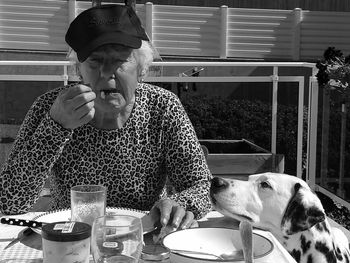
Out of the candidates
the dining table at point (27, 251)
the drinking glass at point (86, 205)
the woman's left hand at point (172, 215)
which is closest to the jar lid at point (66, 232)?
the dining table at point (27, 251)

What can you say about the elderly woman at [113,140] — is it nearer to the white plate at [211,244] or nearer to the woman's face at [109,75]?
the woman's face at [109,75]

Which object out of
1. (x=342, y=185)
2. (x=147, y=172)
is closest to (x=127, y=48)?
(x=147, y=172)

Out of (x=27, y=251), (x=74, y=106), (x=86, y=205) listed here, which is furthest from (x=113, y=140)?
(x=27, y=251)

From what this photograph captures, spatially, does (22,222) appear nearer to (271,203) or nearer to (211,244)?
(211,244)

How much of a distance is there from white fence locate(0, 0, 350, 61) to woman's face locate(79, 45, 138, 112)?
994cm

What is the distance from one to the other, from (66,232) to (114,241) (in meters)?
0.11

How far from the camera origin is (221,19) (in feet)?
39.6

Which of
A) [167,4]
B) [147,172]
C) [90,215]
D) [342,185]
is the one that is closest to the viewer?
[90,215]

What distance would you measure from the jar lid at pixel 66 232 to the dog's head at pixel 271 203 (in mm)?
856

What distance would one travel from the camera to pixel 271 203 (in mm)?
2168

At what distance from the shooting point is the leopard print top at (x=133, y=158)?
2043 millimetres

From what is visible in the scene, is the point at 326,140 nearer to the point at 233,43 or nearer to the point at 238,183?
the point at 238,183

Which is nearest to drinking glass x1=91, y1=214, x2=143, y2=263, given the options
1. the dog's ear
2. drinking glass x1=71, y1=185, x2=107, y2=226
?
drinking glass x1=71, y1=185, x2=107, y2=226

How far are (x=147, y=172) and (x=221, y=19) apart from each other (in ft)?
34.0
